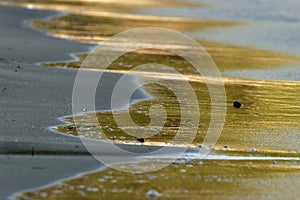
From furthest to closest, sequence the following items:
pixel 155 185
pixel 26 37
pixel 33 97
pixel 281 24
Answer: pixel 281 24 → pixel 26 37 → pixel 33 97 → pixel 155 185

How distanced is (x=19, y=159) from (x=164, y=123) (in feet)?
6.23

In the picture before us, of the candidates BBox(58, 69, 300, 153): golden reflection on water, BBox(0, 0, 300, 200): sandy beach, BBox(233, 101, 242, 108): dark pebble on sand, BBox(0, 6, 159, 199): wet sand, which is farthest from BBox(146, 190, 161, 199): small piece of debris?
BBox(233, 101, 242, 108): dark pebble on sand

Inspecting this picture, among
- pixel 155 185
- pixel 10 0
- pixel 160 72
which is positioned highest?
pixel 10 0

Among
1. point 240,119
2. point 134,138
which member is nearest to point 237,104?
point 240,119

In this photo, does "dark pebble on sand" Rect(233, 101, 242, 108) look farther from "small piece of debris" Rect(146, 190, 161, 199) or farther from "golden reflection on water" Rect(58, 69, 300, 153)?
"small piece of debris" Rect(146, 190, 161, 199)

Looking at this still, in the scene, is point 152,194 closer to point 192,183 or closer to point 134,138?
point 192,183

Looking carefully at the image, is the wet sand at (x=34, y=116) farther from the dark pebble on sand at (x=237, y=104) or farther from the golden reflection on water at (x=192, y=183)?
the dark pebble on sand at (x=237, y=104)

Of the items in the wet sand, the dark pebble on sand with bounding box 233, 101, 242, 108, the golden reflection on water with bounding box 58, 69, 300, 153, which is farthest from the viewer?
the dark pebble on sand with bounding box 233, 101, 242, 108

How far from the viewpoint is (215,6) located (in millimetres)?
21312

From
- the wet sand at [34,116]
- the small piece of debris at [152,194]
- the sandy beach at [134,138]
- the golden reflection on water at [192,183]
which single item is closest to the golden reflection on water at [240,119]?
the sandy beach at [134,138]

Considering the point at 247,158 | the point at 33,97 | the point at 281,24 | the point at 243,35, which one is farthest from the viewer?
the point at 281,24

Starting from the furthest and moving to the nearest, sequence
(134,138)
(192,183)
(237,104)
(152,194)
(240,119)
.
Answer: (237,104) → (240,119) → (134,138) → (192,183) → (152,194)

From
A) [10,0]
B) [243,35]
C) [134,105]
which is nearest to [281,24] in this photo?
[243,35]

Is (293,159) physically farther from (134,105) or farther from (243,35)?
(243,35)
